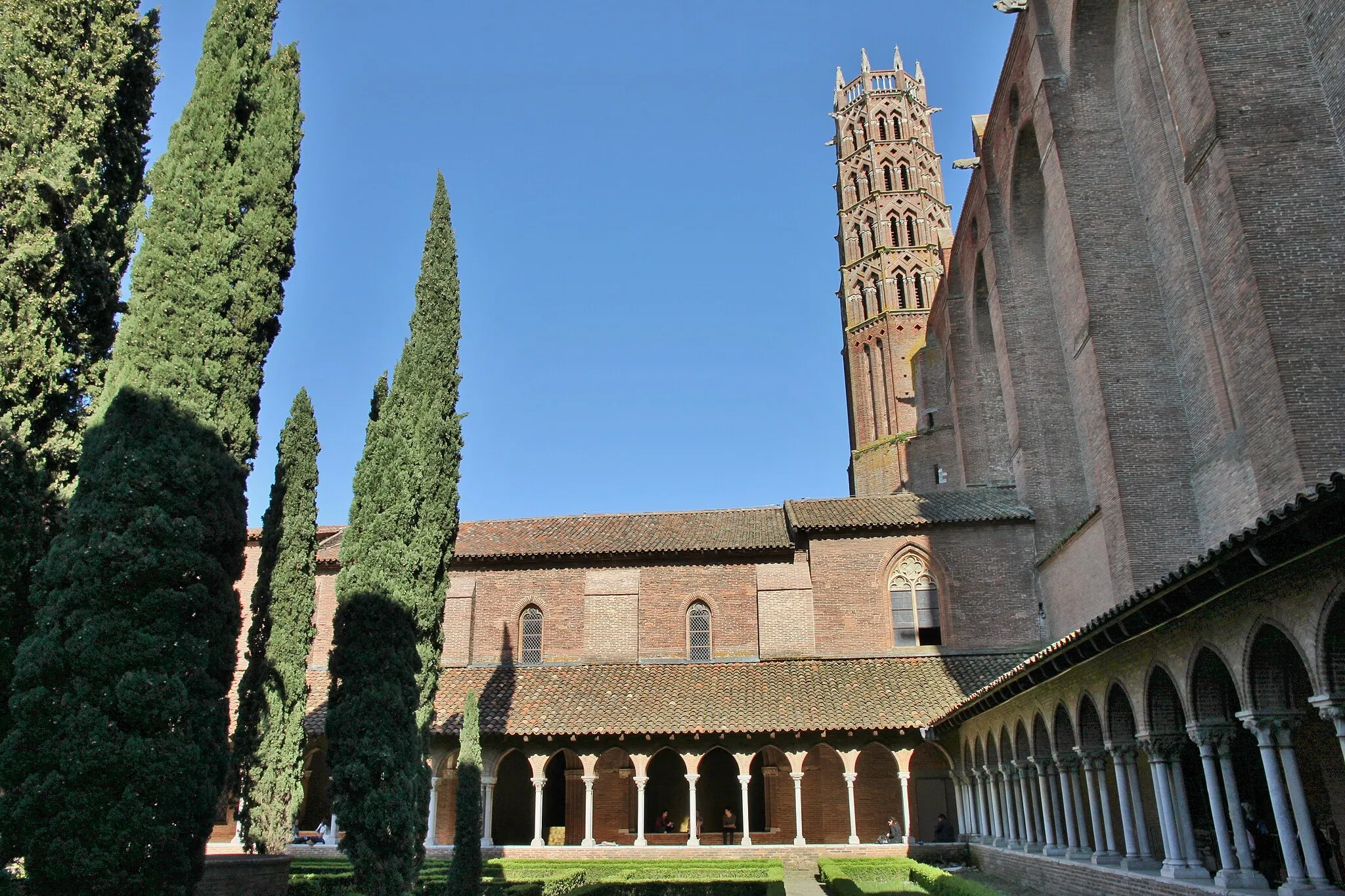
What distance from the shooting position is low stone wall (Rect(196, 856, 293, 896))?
1166 centimetres

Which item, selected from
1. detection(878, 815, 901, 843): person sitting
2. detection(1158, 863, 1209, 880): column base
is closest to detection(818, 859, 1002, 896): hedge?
detection(878, 815, 901, 843): person sitting

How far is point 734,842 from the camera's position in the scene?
2392cm

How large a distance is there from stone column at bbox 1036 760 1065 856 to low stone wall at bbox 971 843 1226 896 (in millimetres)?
339

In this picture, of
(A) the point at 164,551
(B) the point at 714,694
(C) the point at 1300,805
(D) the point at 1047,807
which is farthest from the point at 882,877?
(A) the point at 164,551

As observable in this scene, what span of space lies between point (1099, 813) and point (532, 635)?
16507 mm

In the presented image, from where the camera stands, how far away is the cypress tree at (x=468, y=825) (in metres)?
13.4

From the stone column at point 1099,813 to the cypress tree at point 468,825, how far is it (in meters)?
8.74

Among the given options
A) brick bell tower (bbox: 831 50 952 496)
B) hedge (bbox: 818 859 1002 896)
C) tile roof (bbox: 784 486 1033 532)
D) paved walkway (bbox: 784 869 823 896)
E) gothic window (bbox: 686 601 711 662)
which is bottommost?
paved walkway (bbox: 784 869 823 896)

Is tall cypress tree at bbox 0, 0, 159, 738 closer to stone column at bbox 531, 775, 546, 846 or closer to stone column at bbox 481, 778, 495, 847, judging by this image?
stone column at bbox 481, 778, 495, 847

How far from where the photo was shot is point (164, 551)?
29.6 ft

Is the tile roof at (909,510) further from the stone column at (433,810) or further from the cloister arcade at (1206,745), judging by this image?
the stone column at (433,810)

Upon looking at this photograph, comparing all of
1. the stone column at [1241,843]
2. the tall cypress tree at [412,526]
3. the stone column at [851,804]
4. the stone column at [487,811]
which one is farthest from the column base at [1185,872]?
the stone column at [487,811]

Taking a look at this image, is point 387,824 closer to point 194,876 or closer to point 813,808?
point 194,876

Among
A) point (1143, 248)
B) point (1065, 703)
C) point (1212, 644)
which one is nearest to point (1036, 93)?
point (1143, 248)
